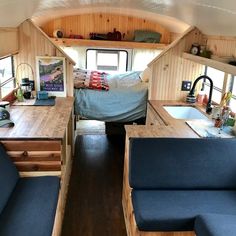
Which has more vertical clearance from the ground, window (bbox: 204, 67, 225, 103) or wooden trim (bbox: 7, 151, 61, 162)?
window (bbox: 204, 67, 225, 103)

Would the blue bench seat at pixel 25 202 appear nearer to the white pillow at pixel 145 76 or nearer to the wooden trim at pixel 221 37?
the wooden trim at pixel 221 37

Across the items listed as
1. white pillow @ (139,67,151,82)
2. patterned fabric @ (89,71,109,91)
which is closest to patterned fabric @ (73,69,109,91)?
patterned fabric @ (89,71,109,91)

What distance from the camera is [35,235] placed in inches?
64.5

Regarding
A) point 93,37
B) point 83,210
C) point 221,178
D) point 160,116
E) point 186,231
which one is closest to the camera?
point 186,231

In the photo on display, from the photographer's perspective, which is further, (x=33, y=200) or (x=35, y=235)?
(x=33, y=200)

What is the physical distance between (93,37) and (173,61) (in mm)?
1975

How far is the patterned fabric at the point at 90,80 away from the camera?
3.85m

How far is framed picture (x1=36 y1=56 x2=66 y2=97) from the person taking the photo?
3.59 meters

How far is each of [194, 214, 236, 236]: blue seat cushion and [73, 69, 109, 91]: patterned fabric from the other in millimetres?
2389

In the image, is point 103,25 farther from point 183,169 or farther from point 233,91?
point 183,169

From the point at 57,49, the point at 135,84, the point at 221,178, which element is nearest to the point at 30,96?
the point at 57,49

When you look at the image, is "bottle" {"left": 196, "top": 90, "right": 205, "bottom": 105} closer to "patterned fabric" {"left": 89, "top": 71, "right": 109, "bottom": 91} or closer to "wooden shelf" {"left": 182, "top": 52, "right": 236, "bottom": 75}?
"wooden shelf" {"left": 182, "top": 52, "right": 236, "bottom": 75}

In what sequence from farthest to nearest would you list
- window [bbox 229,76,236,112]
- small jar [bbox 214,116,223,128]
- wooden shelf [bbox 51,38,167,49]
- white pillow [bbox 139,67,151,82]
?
1. wooden shelf [bbox 51,38,167,49]
2. white pillow [bbox 139,67,151,82]
3. window [bbox 229,76,236,112]
4. small jar [bbox 214,116,223,128]

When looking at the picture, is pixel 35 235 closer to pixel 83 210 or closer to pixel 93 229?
pixel 93 229
